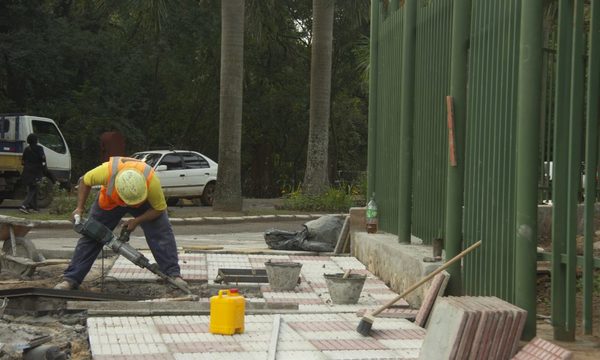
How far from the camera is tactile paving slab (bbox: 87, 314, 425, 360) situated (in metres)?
5.99

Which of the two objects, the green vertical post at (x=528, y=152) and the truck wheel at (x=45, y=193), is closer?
the green vertical post at (x=528, y=152)

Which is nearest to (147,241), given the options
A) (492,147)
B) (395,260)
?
(395,260)

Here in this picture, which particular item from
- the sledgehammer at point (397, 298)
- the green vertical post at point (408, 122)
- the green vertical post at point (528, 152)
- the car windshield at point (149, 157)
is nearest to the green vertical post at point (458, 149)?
the sledgehammer at point (397, 298)

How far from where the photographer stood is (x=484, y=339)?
5.46 meters

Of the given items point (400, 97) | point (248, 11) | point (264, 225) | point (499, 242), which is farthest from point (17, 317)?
point (248, 11)

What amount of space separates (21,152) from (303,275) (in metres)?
14.3

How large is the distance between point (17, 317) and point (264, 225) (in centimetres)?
1250

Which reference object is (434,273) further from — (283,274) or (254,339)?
(283,274)

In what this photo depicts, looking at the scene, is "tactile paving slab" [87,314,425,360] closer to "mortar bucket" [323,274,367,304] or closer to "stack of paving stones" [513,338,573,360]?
"mortar bucket" [323,274,367,304]

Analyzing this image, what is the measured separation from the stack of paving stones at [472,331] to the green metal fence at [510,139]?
1.44 ft

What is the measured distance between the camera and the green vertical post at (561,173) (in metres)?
5.79

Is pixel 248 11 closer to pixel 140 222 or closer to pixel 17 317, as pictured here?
pixel 140 222

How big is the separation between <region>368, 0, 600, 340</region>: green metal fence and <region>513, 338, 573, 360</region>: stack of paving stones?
0.62 metres

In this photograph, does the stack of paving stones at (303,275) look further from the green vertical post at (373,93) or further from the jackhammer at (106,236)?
the green vertical post at (373,93)
